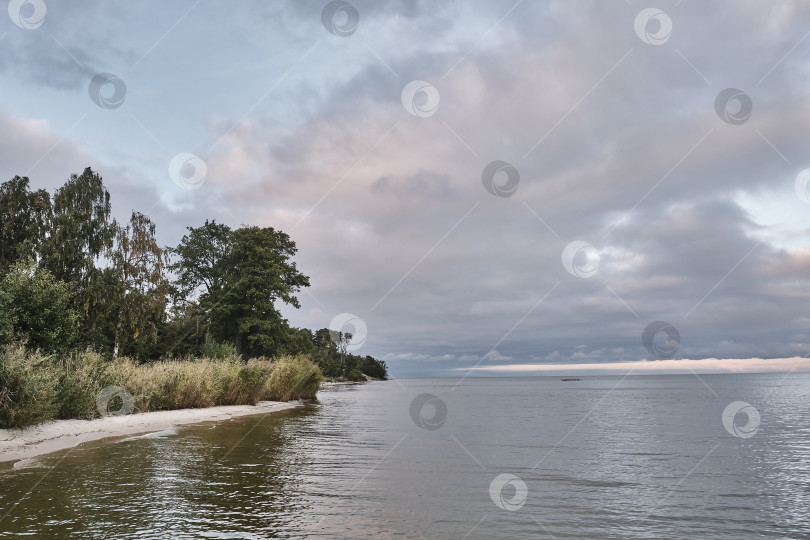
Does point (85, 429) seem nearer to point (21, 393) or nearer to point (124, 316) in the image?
Result: point (21, 393)

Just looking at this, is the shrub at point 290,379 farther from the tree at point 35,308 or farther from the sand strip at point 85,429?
the tree at point 35,308

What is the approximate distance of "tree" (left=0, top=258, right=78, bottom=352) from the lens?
2470cm

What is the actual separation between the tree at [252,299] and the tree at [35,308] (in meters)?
29.5

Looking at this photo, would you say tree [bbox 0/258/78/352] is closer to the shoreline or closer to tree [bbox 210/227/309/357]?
A: the shoreline

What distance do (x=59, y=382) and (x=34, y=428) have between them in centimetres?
333

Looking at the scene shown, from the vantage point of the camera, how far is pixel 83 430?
1945cm

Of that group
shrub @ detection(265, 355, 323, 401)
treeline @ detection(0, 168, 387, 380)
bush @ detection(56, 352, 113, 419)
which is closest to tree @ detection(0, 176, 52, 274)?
treeline @ detection(0, 168, 387, 380)

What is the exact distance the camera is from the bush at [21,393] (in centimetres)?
1639

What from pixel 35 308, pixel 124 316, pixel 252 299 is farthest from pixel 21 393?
pixel 252 299

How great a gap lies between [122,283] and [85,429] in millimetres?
28808

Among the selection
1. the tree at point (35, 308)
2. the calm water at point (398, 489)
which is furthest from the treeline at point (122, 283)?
the calm water at point (398, 489)

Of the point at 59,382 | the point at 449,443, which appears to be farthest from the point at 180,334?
the point at 449,443

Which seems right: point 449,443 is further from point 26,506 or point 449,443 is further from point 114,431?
point 26,506

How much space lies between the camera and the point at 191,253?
68688mm
